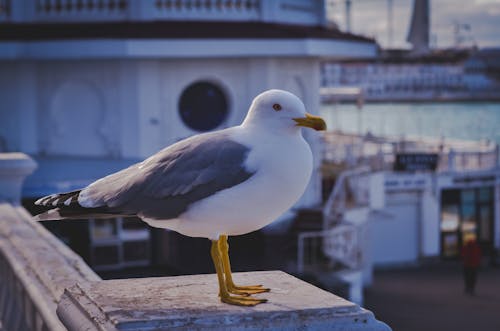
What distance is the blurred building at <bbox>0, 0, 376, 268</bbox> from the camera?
18.0 meters

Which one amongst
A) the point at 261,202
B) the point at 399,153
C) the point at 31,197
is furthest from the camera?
the point at 399,153

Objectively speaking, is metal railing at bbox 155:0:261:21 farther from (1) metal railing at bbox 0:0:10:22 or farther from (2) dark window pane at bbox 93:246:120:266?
(2) dark window pane at bbox 93:246:120:266

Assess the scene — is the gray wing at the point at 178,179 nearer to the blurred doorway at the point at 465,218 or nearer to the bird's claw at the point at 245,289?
the bird's claw at the point at 245,289

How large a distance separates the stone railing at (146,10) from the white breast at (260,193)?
14913mm

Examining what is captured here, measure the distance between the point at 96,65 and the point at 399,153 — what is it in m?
9.51

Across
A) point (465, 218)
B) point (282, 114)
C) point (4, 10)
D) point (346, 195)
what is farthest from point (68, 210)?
point (465, 218)

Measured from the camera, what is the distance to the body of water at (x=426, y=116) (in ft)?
392

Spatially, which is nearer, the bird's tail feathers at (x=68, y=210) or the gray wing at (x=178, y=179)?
the gray wing at (x=178, y=179)

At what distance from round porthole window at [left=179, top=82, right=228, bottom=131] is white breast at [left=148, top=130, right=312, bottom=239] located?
15688 mm

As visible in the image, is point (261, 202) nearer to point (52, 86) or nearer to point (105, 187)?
point (105, 187)

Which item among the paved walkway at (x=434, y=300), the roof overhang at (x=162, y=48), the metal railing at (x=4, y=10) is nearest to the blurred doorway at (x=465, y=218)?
the paved walkway at (x=434, y=300)

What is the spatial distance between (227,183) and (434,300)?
60.3ft

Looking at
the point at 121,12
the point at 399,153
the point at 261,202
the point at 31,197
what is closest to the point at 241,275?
the point at 261,202

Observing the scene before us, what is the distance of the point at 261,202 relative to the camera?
11.9 ft
